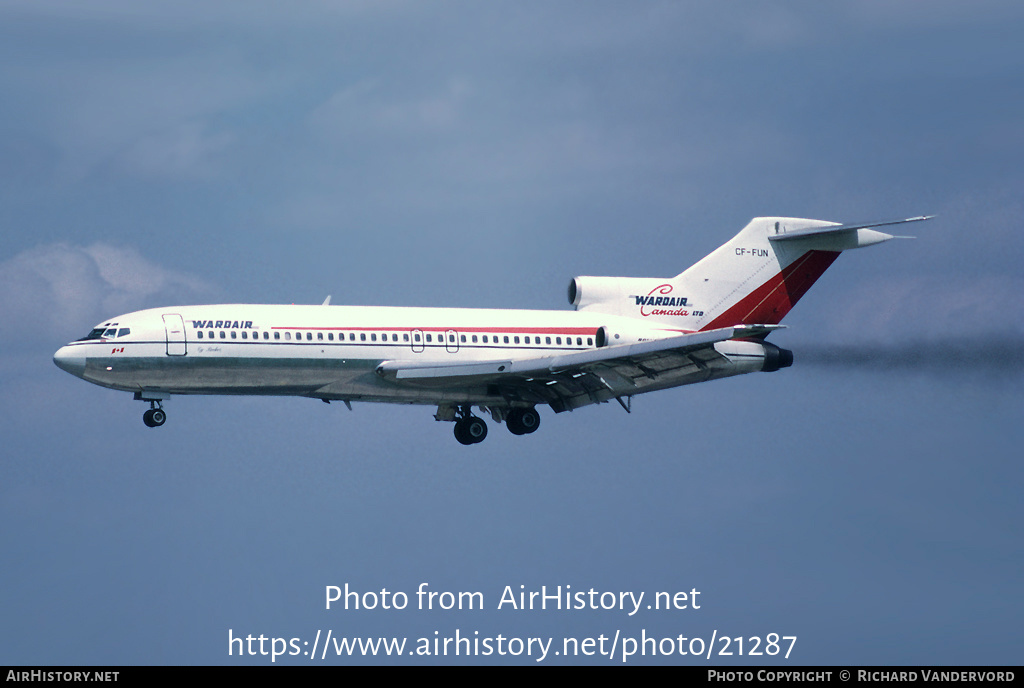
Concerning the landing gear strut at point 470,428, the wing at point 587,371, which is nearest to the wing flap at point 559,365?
the wing at point 587,371

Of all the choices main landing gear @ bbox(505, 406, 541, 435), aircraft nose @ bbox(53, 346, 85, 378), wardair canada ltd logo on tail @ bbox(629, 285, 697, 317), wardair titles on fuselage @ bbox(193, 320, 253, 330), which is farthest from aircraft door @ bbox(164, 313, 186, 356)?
wardair canada ltd logo on tail @ bbox(629, 285, 697, 317)

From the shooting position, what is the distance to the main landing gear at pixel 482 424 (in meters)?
51.4

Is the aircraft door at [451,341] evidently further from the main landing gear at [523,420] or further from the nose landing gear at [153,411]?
the nose landing gear at [153,411]

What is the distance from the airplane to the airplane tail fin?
2.1 inches

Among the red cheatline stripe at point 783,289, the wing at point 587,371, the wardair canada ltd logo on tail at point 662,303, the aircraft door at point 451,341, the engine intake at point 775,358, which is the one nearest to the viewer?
the wing at point 587,371

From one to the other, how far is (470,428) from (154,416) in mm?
11671

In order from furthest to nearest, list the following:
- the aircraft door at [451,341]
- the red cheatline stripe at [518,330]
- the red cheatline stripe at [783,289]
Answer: the red cheatline stripe at [783,289] → the aircraft door at [451,341] → the red cheatline stripe at [518,330]

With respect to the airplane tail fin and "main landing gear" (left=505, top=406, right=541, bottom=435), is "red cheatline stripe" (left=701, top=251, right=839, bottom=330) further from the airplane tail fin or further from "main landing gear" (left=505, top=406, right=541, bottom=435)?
"main landing gear" (left=505, top=406, right=541, bottom=435)

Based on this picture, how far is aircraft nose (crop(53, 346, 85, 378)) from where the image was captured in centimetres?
4491

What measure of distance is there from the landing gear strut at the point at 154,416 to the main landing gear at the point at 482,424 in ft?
36.2

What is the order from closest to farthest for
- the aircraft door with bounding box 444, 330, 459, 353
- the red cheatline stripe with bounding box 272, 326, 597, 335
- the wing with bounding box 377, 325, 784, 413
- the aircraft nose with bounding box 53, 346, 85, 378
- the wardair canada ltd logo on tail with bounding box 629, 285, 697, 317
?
the aircraft nose with bounding box 53, 346, 85, 378 → the wing with bounding box 377, 325, 784, 413 → the red cheatline stripe with bounding box 272, 326, 597, 335 → the aircraft door with bounding box 444, 330, 459, 353 → the wardair canada ltd logo on tail with bounding box 629, 285, 697, 317

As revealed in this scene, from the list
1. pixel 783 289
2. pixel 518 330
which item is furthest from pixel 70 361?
pixel 783 289

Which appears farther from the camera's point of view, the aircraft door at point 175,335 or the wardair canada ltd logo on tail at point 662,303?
the wardair canada ltd logo on tail at point 662,303

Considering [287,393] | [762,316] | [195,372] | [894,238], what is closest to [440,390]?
[287,393]
